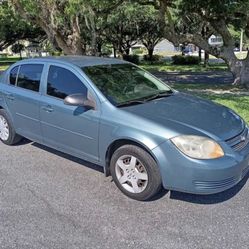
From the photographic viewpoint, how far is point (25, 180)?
15.0ft

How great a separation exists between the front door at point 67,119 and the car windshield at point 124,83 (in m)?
0.24

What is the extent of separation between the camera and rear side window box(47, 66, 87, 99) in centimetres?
457

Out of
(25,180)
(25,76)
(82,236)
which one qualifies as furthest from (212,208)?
(25,76)

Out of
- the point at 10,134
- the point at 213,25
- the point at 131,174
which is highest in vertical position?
the point at 213,25

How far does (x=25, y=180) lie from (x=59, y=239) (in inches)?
60.7

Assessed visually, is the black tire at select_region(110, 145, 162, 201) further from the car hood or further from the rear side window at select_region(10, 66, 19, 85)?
the rear side window at select_region(10, 66, 19, 85)

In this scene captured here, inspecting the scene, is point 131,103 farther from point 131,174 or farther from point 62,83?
point 62,83

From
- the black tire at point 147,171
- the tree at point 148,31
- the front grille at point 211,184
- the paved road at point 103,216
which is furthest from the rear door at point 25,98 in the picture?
the tree at point 148,31

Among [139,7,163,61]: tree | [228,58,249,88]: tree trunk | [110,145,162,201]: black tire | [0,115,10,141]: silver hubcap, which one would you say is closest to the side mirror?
[110,145,162,201]: black tire

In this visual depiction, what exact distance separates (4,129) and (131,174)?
9.52 ft

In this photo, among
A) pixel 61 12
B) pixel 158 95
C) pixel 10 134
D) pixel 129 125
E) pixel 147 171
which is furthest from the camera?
pixel 61 12

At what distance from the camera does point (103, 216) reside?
12.0ft

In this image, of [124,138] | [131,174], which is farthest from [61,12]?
[131,174]

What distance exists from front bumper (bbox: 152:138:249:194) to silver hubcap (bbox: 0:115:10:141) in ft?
10.3
